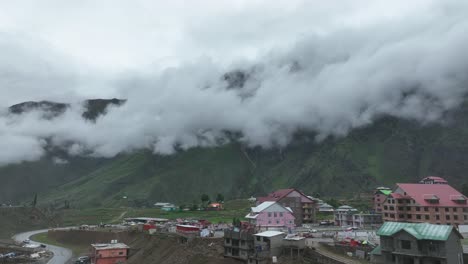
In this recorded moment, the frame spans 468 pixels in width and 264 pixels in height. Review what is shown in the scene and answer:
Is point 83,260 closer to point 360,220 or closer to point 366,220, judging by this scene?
point 360,220

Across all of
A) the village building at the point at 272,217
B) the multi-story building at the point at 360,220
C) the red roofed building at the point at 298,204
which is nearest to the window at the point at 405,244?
the village building at the point at 272,217

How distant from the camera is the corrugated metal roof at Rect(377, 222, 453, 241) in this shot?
205 feet

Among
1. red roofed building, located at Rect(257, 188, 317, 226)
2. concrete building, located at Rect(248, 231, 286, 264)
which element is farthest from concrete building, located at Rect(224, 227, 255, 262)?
red roofed building, located at Rect(257, 188, 317, 226)

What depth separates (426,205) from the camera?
114 m

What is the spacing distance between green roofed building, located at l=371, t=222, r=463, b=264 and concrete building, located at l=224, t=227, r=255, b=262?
2445 centimetres

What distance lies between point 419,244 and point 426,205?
56.0 metres

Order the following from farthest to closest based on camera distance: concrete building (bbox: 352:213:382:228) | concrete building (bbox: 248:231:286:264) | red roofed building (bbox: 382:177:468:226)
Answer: concrete building (bbox: 352:213:382:228), red roofed building (bbox: 382:177:468:226), concrete building (bbox: 248:231:286:264)

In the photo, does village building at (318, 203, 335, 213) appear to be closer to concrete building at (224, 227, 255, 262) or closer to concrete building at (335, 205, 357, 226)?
concrete building at (335, 205, 357, 226)

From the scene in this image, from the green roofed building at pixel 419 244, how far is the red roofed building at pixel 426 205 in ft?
172

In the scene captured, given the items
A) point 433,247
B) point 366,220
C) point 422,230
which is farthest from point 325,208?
point 433,247

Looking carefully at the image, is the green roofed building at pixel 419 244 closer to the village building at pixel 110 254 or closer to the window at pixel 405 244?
the window at pixel 405 244

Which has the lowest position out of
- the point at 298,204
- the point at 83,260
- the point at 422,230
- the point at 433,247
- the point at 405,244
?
the point at 83,260

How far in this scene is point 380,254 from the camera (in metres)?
70.1

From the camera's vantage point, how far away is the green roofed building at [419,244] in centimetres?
6194
